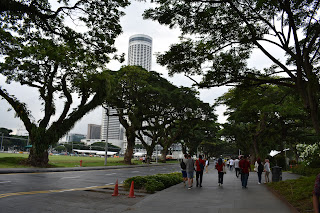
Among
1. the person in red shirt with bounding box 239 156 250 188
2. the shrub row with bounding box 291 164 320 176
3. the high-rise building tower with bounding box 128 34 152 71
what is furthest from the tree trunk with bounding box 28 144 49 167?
the high-rise building tower with bounding box 128 34 152 71

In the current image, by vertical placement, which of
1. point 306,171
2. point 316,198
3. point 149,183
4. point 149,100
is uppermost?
point 149,100

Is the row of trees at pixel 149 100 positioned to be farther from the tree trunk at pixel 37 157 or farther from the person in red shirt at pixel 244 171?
the person in red shirt at pixel 244 171

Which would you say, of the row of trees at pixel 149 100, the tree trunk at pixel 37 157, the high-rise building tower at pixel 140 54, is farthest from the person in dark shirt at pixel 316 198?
the high-rise building tower at pixel 140 54

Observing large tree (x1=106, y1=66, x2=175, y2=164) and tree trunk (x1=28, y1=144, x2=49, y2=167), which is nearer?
tree trunk (x1=28, y1=144, x2=49, y2=167)

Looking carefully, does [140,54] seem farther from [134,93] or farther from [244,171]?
[244,171]

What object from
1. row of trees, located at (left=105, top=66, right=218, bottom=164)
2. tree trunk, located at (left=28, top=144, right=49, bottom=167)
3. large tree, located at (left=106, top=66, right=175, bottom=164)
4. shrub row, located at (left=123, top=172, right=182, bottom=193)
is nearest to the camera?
shrub row, located at (left=123, top=172, right=182, bottom=193)

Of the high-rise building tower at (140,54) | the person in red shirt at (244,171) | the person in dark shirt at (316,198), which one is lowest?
the person in red shirt at (244,171)

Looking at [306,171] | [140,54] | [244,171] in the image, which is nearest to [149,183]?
[244,171]

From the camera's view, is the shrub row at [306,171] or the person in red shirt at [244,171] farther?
the shrub row at [306,171]

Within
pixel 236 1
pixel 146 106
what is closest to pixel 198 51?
pixel 236 1

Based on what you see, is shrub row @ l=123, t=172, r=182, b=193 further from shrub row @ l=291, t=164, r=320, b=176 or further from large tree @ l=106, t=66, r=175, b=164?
large tree @ l=106, t=66, r=175, b=164

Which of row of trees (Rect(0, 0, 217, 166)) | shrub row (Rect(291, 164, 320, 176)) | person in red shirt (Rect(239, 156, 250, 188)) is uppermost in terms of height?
row of trees (Rect(0, 0, 217, 166))

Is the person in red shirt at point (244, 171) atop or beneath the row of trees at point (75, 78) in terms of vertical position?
beneath

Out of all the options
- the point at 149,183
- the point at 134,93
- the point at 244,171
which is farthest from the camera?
the point at 134,93
